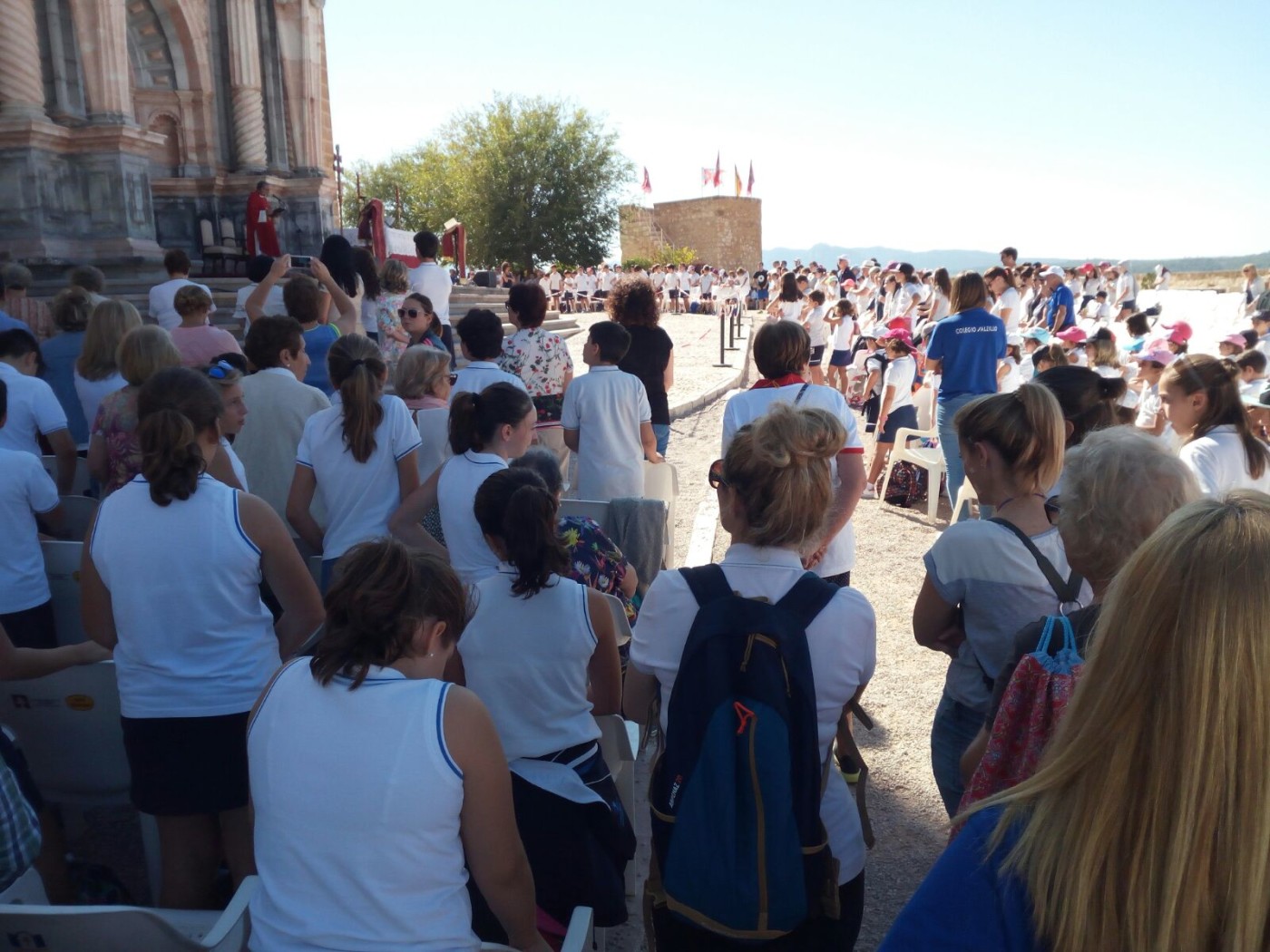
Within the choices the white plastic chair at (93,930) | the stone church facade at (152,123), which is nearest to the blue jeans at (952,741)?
the white plastic chair at (93,930)

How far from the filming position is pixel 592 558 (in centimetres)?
321

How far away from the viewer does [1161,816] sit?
0.95 meters

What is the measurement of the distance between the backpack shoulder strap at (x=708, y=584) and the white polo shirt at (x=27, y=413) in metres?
3.58

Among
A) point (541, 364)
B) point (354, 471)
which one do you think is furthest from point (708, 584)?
point (541, 364)

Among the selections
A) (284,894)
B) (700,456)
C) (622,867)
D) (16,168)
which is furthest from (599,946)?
(16,168)

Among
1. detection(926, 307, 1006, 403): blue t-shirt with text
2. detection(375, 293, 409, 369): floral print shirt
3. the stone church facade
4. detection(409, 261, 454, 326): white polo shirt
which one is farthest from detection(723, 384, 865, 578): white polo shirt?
the stone church facade

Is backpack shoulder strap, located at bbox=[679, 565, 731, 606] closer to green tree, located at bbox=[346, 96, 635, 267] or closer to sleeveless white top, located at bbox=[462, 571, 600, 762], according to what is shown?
sleeveless white top, located at bbox=[462, 571, 600, 762]

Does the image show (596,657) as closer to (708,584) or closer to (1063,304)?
(708,584)

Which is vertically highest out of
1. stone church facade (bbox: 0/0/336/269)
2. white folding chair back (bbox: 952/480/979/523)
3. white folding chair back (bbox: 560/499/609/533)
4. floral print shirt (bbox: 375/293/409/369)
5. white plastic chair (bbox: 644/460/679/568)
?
stone church facade (bbox: 0/0/336/269)

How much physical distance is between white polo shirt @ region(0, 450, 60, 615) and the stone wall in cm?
5253

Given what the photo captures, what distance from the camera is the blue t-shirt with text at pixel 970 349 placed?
663 centimetres

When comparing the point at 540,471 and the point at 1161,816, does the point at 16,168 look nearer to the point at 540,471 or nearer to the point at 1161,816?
the point at 540,471

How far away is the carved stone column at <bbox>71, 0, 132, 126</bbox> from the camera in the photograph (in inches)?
463

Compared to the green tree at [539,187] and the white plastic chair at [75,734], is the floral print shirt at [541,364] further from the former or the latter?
the green tree at [539,187]
